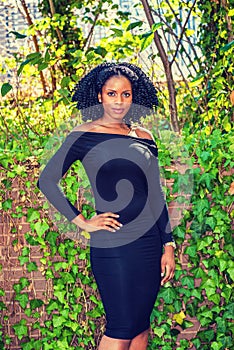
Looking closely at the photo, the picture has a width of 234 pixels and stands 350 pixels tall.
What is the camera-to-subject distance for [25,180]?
4.72m

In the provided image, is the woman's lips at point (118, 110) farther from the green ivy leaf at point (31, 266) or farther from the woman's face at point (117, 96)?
the green ivy leaf at point (31, 266)

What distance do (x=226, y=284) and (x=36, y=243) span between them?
1149 millimetres

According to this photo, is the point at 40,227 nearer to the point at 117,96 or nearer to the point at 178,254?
the point at 178,254

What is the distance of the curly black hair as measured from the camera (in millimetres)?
3717

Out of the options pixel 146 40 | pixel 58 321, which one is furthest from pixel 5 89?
pixel 58 321

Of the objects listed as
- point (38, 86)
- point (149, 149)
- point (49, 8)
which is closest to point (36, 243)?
point (149, 149)

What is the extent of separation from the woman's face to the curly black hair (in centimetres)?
3

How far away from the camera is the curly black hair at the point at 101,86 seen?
372 cm

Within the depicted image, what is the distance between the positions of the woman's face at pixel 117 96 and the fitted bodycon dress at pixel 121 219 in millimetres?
112

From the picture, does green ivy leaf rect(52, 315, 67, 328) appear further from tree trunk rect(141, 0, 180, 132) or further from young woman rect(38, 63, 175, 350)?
tree trunk rect(141, 0, 180, 132)

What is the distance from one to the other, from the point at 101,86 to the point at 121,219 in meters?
0.63

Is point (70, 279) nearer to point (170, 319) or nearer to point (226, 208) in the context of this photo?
point (170, 319)

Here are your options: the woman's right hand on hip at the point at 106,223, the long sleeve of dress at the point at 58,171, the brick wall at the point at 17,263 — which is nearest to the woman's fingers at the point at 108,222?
the woman's right hand on hip at the point at 106,223

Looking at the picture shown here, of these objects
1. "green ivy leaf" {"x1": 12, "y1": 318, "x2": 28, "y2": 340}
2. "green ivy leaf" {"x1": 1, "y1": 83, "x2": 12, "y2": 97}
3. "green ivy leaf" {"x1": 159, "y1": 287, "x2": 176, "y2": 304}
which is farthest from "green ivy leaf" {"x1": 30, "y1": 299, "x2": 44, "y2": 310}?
"green ivy leaf" {"x1": 1, "y1": 83, "x2": 12, "y2": 97}
